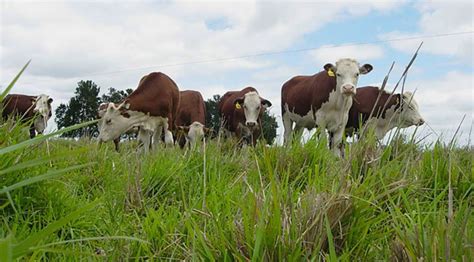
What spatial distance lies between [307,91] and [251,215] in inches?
413

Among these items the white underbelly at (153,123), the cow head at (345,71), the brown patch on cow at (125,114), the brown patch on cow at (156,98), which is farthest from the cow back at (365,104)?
the brown patch on cow at (125,114)

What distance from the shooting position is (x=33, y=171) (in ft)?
9.04

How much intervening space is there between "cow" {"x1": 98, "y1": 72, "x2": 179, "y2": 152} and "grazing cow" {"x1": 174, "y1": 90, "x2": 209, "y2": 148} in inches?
65.9

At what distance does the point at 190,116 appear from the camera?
49.8ft

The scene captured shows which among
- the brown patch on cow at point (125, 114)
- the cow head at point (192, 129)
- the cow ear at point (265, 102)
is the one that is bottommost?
the cow head at point (192, 129)

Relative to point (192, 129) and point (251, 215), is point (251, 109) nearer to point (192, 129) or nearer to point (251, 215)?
point (192, 129)

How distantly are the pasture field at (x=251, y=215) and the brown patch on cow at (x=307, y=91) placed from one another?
299 inches

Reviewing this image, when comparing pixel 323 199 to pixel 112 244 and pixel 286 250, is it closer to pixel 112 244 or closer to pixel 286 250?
pixel 286 250

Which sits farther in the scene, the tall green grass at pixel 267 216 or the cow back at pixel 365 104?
the cow back at pixel 365 104

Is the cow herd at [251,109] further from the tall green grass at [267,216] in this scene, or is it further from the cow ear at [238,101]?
the tall green grass at [267,216]

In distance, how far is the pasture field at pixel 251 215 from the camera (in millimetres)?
1495

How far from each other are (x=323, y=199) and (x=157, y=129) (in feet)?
35.2

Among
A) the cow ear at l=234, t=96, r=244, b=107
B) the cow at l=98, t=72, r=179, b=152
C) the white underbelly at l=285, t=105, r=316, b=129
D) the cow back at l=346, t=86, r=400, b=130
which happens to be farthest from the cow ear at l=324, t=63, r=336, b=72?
the cow at l=98, t=72, r=179, b=152

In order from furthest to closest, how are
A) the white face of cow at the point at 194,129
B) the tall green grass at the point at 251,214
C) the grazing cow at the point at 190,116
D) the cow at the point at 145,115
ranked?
the grazing cow at the point at 190,116 < the white face of cow at the point at 194,129 < the cow at the point at 145,115 < the tall green grass at the point at 251,214
